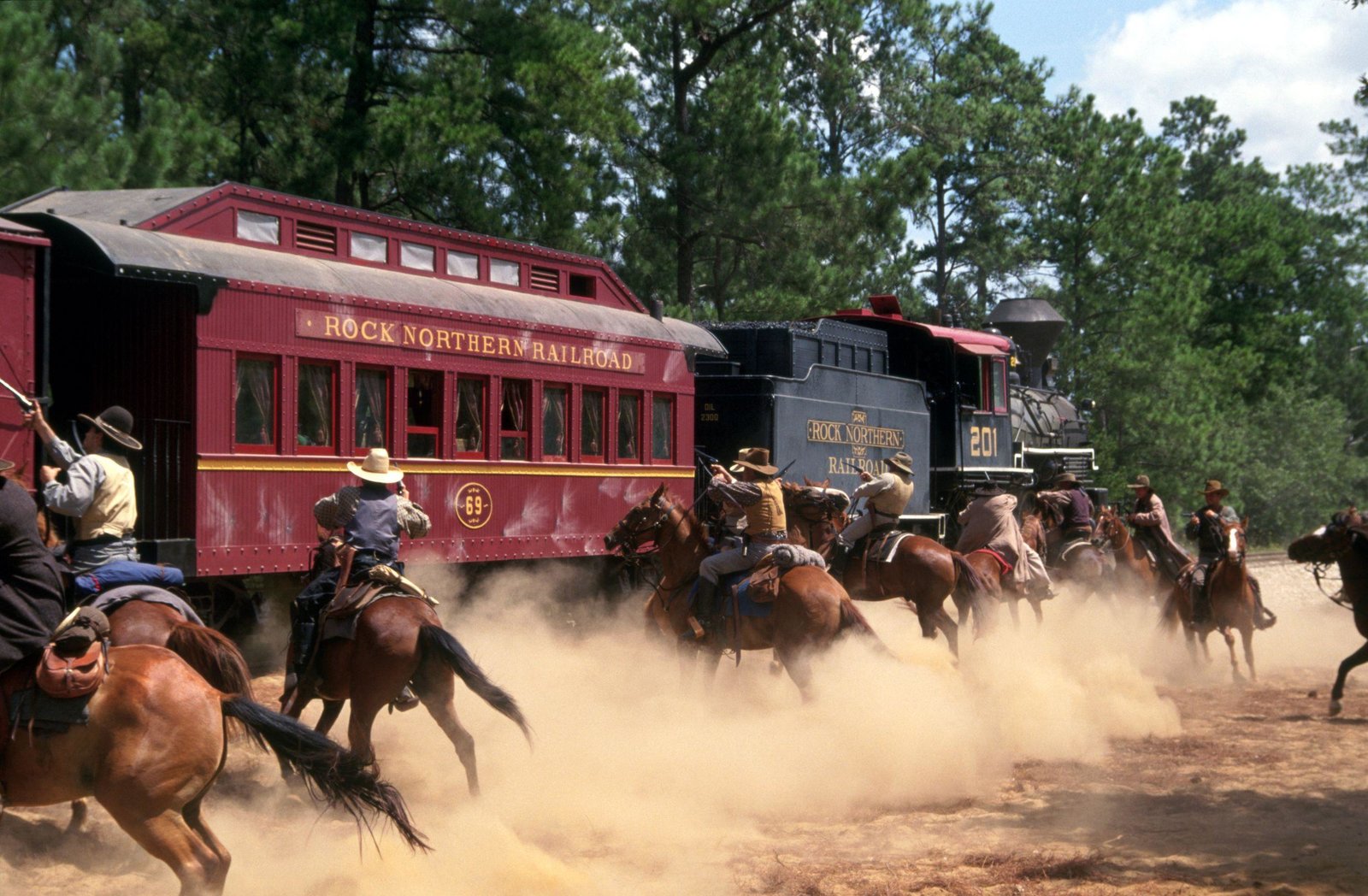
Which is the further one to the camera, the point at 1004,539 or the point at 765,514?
the point at 1004,539

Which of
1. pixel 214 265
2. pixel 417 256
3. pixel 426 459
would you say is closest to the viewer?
pixel 214 265

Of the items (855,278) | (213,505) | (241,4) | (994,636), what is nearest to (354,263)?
(213,505)

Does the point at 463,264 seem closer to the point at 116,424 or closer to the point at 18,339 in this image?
the point at 18,339

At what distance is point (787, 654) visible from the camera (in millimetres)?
10516

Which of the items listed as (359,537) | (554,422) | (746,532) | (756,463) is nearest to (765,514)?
(746,532)

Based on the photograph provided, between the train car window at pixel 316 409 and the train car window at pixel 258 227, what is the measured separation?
Answer: 130cm

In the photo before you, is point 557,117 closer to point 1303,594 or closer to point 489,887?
point 1303,594

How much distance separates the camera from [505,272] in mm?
15016

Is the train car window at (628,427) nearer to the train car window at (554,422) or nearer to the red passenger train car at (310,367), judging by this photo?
the red passenger train car at (310,367)

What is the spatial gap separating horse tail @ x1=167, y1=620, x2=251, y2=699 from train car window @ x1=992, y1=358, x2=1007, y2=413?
16.2 metres

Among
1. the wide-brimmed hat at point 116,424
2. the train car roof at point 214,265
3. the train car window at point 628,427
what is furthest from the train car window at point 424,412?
the wide-brimmed hat at point 116,424

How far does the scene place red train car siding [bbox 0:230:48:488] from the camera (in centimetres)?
962

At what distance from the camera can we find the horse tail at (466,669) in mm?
7832

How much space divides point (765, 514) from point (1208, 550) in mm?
6580
